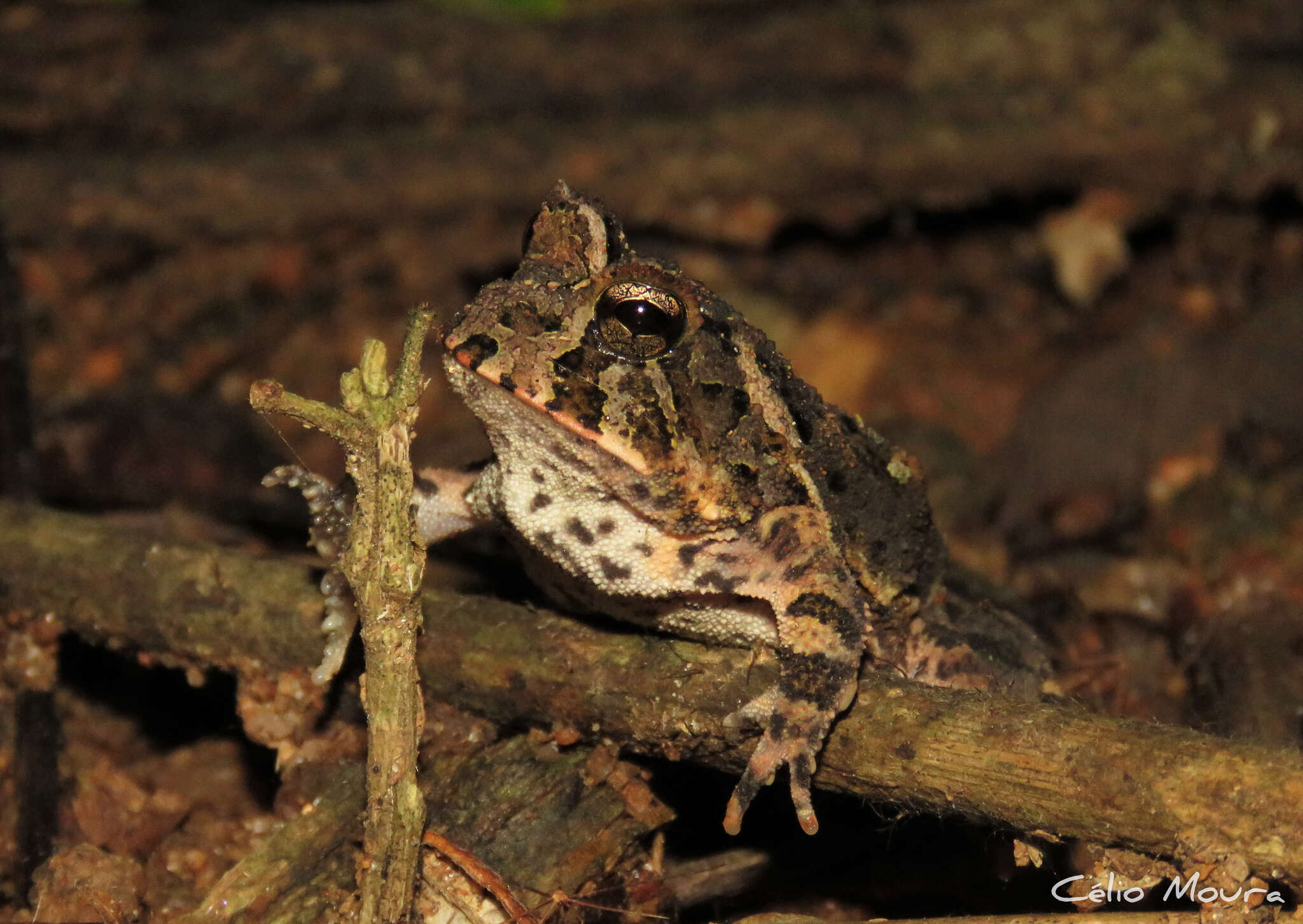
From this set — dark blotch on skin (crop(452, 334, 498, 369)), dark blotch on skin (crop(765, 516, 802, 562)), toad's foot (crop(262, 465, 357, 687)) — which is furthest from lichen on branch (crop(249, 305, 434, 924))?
dark blotch on skin (crop(765, 516, 802, 562))

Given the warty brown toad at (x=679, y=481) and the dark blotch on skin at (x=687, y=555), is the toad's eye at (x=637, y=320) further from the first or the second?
the dark blotch on skin at (x=687, y=555)

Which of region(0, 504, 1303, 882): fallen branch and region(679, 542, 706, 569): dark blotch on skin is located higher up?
region(679, 542, 706, 569): dark blotch on skin

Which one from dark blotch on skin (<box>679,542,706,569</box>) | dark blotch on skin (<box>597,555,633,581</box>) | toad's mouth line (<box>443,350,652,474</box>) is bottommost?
dark blotch on skin (<box>597,555,633,581</box>)

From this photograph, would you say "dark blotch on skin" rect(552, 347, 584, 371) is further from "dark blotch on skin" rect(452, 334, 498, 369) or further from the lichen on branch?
the lichen on branch

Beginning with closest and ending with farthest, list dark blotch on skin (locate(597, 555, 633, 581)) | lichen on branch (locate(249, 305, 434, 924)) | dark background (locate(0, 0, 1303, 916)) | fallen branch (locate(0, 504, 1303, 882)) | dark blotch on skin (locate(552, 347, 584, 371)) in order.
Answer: fallen branch (locate(0, 504, 1303, 882)), lichen on branch (locate(249, 305, 434, 924)), dark blotch on skin (locate(552, 347, 584, 371)), dark blotch on skin (locate(597, 555, 633, 581)), dark background (locate(0, 0, 1303, 916))

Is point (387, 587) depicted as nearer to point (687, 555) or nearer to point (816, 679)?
point (687, 555)

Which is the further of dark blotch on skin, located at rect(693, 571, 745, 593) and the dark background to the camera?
the dark background

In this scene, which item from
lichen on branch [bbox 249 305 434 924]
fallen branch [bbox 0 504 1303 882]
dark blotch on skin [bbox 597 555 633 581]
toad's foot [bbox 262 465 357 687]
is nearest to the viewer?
fallen branch [bbox 0 504 1303 882]

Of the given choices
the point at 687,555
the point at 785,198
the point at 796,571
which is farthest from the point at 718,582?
the point at 785,198
